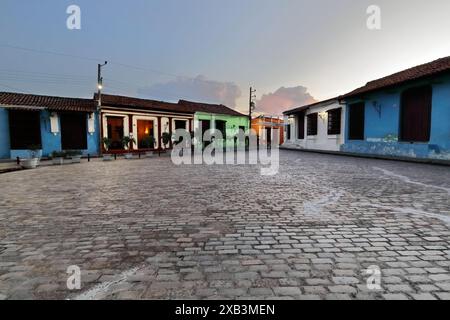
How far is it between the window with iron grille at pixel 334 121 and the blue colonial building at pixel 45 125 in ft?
57.7

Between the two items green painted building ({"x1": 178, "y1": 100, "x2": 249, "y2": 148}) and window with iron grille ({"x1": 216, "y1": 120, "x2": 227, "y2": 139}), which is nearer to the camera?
green painted building ({"x1": 178, "y1": 100, "x2": 249, "y2": 148})

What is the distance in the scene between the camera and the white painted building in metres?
20.2

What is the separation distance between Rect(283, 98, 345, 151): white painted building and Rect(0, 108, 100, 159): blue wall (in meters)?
17.5

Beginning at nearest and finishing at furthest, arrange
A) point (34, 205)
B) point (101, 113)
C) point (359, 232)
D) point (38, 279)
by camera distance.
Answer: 1. point (38, 279)
2. point (359, 232)
3. point (34, 205)
4. point (101, 113)

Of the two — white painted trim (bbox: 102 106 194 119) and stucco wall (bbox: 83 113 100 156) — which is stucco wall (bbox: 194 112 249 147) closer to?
white painted trim (bbox: 102 106 194 119)

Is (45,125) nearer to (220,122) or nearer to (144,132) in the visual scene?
(144,132)

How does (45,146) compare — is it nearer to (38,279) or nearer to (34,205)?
(34,205)

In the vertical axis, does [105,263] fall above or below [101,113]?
below

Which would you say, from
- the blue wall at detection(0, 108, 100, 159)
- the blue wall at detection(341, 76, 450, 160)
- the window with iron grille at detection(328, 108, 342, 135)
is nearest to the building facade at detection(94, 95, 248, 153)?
the blue wall at detection(0, 108, 100, 159)

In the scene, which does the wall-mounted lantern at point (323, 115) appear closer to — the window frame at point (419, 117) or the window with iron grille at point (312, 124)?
the window with iron grille at point (312, 124)

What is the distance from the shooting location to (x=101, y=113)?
1898cm

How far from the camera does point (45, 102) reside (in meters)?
17.4

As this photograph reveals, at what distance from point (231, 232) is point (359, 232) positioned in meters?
1.80
